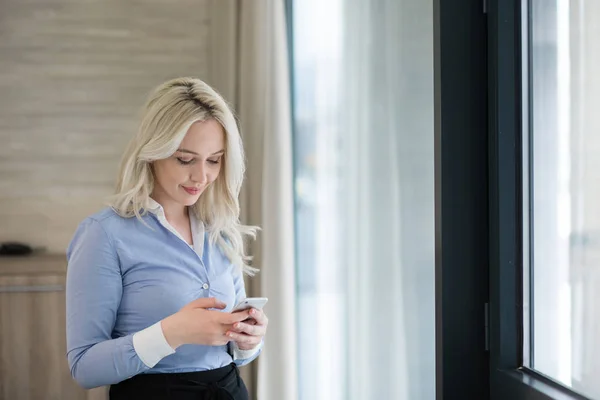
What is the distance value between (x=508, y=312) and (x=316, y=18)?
1752mm

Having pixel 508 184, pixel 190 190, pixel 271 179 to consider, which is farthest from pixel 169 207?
pixel 271 179

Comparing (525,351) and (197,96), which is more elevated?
(197,96)

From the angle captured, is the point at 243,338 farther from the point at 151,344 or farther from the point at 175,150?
the point at 175,150

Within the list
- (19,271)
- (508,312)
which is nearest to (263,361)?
(19,271)

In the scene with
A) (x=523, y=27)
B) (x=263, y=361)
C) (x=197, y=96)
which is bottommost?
(x=263, y=361)

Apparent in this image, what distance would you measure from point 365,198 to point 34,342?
1.77 meters

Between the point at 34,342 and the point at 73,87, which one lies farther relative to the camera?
the point at 73,87

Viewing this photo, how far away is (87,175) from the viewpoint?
391 cm

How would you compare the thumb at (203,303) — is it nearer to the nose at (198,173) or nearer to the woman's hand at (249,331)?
the woman's hand at (249,331)

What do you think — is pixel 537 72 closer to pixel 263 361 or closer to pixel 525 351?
pixel 525 351

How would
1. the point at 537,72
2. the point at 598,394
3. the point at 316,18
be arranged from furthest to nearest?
the point at 316,18
the point at 537,72
the point at 598,394

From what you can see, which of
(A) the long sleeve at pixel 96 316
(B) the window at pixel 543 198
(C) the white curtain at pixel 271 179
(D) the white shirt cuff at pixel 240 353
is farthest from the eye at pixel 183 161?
(C) the white curtain at pixel 271 179

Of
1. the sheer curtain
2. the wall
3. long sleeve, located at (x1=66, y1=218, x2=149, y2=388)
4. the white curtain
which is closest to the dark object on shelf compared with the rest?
the wall

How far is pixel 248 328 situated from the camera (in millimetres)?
1684
